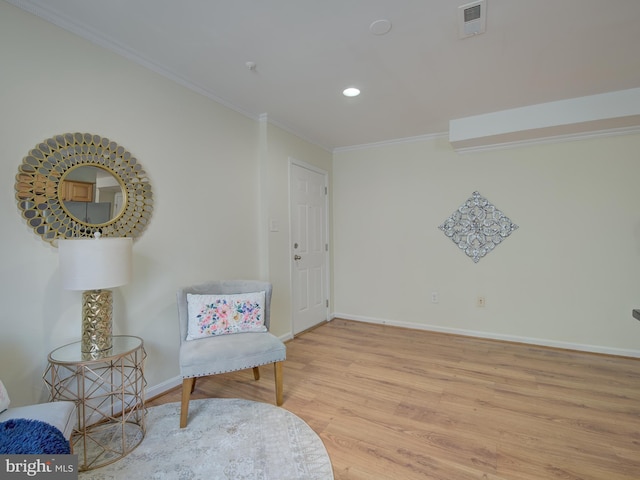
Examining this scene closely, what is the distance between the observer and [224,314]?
2.35 metres

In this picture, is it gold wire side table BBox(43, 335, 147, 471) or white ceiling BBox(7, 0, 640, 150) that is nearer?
gold wire side table BBox(43, 335, 147, 471)

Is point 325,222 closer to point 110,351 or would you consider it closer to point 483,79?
point 483,79

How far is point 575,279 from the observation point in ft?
10.7

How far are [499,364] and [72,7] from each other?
4.10m

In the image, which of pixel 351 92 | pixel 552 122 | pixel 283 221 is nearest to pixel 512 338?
pixel 552 122

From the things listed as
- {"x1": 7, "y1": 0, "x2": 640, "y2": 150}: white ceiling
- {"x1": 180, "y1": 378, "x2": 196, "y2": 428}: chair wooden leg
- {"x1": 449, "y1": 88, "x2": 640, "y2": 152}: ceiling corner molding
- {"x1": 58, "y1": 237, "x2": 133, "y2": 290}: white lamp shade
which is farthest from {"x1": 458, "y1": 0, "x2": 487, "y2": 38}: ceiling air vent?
{"x1": 180, "y1": 378, "x2": 196, "y2": 428}: chair wooden leg

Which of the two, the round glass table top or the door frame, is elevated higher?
the door frame

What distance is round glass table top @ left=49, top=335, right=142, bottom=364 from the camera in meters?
1.62

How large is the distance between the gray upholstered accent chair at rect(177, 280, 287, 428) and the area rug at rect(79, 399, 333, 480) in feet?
0.48

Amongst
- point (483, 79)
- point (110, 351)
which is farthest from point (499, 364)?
point (110, 351)

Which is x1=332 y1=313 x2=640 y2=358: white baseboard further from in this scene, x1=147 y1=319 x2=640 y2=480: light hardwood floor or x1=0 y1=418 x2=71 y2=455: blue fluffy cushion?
x1=0 y1=418 x2=71 y2=455: blue fluffy cushion

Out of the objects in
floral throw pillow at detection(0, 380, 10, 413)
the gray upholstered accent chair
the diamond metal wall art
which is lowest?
the gray upholstered accent chair

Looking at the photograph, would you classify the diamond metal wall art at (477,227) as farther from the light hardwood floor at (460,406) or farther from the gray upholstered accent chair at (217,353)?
the gray upholstered accent chair at (217,353)

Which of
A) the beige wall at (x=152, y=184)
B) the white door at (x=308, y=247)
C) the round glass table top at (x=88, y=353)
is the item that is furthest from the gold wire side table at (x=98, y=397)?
the white door at (x=308, y=247)
